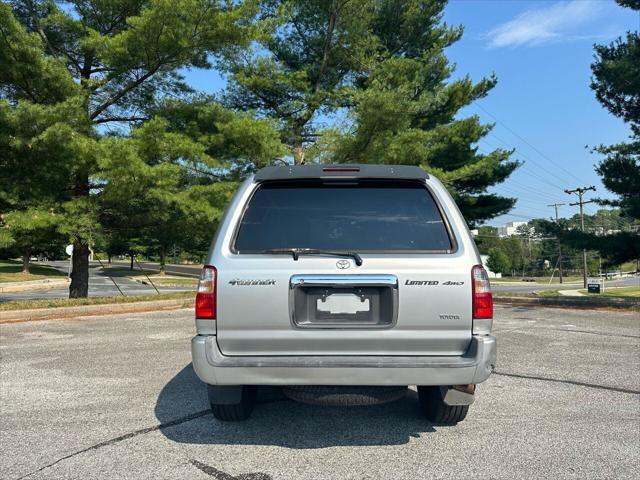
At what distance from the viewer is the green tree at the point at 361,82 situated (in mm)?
15719

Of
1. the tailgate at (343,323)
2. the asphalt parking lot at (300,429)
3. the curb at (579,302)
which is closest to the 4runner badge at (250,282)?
the tailgate at (343,323)

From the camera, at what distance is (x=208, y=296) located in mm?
3066

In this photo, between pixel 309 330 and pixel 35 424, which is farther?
pixel 35 424

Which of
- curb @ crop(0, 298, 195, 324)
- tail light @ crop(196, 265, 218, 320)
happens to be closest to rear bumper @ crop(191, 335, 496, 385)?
tail light @ crop(196, 265, 218, 320)

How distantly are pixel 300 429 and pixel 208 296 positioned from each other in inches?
51.2

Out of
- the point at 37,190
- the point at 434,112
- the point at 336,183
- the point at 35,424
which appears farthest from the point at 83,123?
the point at 434,112

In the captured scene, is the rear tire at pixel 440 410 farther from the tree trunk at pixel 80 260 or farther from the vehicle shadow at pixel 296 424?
the tree trunk at pixel 80 260

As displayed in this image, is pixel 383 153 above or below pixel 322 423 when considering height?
above

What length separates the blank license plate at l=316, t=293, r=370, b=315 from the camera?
10.0 feet

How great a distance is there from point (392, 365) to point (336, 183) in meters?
1.26

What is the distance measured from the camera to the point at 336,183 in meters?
3.46

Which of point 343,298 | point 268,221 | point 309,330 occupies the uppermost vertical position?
point 268,221

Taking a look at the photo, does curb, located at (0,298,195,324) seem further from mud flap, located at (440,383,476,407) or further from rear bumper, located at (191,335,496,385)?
mud flap, located at (440,383,476,407)

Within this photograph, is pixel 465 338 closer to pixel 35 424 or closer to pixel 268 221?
pixel 268 221
